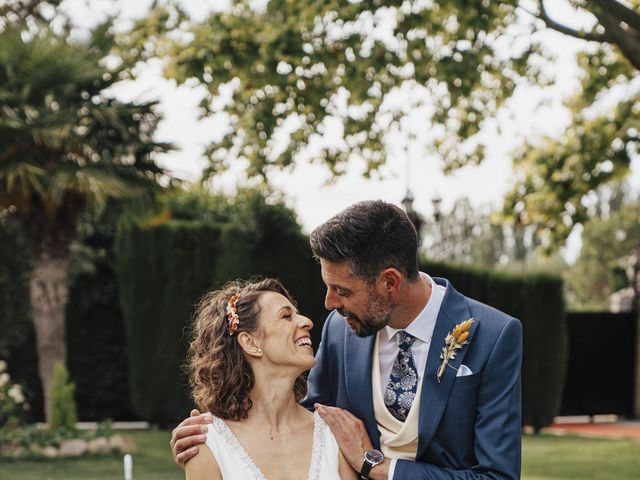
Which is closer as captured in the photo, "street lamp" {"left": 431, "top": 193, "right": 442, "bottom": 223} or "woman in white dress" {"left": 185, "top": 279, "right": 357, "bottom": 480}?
"woman in white dress" {"left": 185, "top": 279, "right": 357, "bottom": 480}

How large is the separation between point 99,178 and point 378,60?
17.6ft

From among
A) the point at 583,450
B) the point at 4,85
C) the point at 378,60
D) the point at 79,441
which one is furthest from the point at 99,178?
the point at 583,450

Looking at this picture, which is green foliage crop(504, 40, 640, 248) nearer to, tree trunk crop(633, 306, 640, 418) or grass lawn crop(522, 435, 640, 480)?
grass lawn crop(522, 435, 640, 480)

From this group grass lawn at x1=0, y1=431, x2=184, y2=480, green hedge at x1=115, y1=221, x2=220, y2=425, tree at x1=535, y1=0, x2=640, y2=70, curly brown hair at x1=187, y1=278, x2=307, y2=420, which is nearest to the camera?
curly brown hair at x1=187, y1=278, x2=307, y2=420

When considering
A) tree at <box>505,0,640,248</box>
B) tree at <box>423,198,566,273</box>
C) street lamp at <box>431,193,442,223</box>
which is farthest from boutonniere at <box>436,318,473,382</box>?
tree at <box>423,198,566,273</box>

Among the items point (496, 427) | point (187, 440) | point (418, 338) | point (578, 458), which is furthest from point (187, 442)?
point (578, 458)

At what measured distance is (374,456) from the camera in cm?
353

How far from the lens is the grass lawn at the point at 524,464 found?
11.7 m

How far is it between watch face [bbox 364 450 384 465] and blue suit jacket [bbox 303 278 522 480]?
0.08m

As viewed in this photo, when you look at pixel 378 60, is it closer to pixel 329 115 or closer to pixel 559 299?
pixel 329 115

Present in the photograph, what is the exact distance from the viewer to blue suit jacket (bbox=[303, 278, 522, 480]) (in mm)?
3395

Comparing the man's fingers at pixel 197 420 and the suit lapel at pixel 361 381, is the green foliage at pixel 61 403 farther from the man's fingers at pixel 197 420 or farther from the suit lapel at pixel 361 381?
the suit lapel at pixel 361 381

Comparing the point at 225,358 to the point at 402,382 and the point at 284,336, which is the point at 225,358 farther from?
the point at 402,382

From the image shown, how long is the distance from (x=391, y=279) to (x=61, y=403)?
1050 cm
